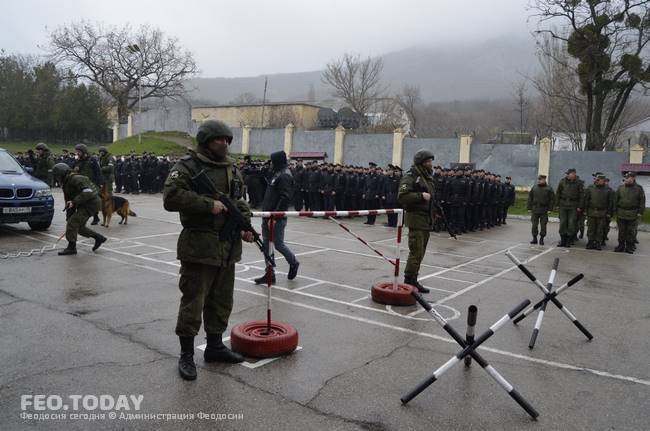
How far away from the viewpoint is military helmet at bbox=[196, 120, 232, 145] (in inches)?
183

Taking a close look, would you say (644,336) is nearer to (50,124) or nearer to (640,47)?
(640,47)

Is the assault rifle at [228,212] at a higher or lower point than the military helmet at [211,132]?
lower

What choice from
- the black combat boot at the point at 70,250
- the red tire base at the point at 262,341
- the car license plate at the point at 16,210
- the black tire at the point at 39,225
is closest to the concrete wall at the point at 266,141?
the black tire at the point at 39,225

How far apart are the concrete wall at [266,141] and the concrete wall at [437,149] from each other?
989cm

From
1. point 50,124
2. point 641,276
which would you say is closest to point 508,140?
point 641,276

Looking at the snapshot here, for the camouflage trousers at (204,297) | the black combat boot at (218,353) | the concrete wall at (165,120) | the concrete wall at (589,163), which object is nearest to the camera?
the camouflage trousers at (204,297)

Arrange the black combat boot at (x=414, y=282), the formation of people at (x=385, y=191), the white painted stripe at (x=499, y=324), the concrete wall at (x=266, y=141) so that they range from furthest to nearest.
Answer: the concrete wall at (x=266, y=141) → the formation of people at (x=385, y=191) → the black combat boot at (x=414, y=282) → the white painted stripe at (x=499, y=324)

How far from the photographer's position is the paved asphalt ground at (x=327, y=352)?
412 cm

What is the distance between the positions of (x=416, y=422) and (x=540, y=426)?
94 cm

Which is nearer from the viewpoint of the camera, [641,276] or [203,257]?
[203,257]

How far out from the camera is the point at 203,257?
179 inches

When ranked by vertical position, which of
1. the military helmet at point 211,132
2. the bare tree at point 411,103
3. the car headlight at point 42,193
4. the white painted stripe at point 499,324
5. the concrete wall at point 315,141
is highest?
the bare tree at point 411,103

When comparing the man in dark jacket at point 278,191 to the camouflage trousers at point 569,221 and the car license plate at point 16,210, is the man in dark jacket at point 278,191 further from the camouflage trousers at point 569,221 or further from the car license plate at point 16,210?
the camouflage trousers at point 569,221

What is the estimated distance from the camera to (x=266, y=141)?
37969 millimetres
